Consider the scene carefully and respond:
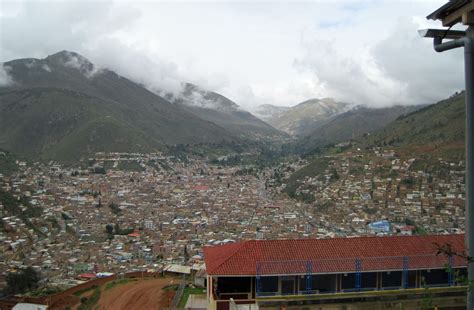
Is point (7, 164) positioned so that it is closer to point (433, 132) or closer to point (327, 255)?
point (433, 132)

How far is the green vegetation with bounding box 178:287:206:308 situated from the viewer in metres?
14.3

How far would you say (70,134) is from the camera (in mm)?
96750

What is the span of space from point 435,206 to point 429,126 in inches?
831

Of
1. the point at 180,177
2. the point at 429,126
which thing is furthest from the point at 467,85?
the point at 180,177

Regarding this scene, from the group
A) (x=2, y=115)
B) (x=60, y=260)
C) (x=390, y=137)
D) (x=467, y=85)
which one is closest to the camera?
(x=467, y=85)

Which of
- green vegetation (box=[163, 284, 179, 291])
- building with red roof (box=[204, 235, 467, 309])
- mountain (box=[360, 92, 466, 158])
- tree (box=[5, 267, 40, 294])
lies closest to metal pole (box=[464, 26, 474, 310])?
building with red roof (box=[204, 235, 467, 309])

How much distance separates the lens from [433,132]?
183 ft

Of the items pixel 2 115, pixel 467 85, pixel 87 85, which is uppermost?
pixel 87 85

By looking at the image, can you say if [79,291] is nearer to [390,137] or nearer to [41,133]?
[390,137]

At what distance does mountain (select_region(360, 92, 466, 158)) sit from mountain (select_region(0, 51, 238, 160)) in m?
53.7

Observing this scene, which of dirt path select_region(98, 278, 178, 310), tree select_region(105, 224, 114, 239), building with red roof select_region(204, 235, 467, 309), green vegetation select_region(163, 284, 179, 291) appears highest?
building with red roof select_region(204, 235, 467, 309)

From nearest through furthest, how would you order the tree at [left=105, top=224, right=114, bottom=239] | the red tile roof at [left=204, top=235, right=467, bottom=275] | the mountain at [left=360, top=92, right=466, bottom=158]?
the red tile roof at [left=204, top=235, right=467, bottom=275], the tree at [left=105, top=224, right=114, bottom=239], the mountain at [left=360, top=92, right=466, bottom=158]

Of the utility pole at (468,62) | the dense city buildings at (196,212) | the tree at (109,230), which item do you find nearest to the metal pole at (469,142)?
the utility pole at (468,62)

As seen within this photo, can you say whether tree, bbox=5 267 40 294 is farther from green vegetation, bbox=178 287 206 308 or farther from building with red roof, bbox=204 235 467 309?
building with red roof, bbox=204 235 467 309
